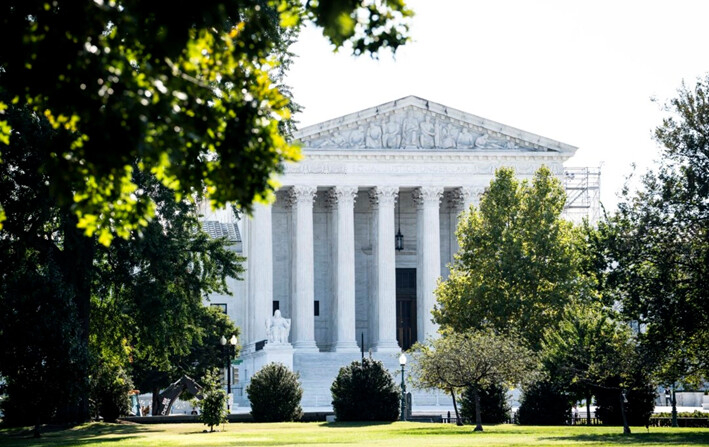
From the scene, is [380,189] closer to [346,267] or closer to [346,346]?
[346,267]

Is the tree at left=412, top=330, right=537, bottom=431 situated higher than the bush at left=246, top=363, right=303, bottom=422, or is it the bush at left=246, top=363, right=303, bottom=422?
the tree at left=412, top=330, right=537, bottom=431

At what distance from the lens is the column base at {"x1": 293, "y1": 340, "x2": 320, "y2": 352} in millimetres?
73250

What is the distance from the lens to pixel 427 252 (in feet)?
246

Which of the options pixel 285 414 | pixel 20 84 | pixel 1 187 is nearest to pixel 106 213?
pixel 20 84

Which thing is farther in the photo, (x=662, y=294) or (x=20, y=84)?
(x=662, y=294)

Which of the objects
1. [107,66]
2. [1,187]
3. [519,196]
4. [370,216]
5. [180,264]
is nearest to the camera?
[107,66]

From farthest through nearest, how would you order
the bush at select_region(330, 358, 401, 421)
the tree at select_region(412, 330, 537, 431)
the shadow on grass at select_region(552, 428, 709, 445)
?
the bush at select_region(330, 358, 401, 421), the tree at select_region(412, 330, 537, 431), the shadow on grass at select_region(552, 428, 709, 445)

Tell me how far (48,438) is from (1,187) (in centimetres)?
760

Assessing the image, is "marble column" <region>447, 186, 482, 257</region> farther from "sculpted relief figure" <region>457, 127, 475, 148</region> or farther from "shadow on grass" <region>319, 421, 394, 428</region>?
"shadow on grass" <region>319, 421, 394, 428</region>

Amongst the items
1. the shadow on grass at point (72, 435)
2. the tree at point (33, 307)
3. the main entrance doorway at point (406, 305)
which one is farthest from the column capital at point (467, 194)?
the tree at point (33, 307)

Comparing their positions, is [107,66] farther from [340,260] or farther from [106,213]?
[340,260]

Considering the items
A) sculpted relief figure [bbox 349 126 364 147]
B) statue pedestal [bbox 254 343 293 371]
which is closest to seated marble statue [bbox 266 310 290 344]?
statue pedestal [bbox 254 343 293 371]

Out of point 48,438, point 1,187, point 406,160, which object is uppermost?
point 406,160

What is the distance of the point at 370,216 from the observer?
81.8 metres
